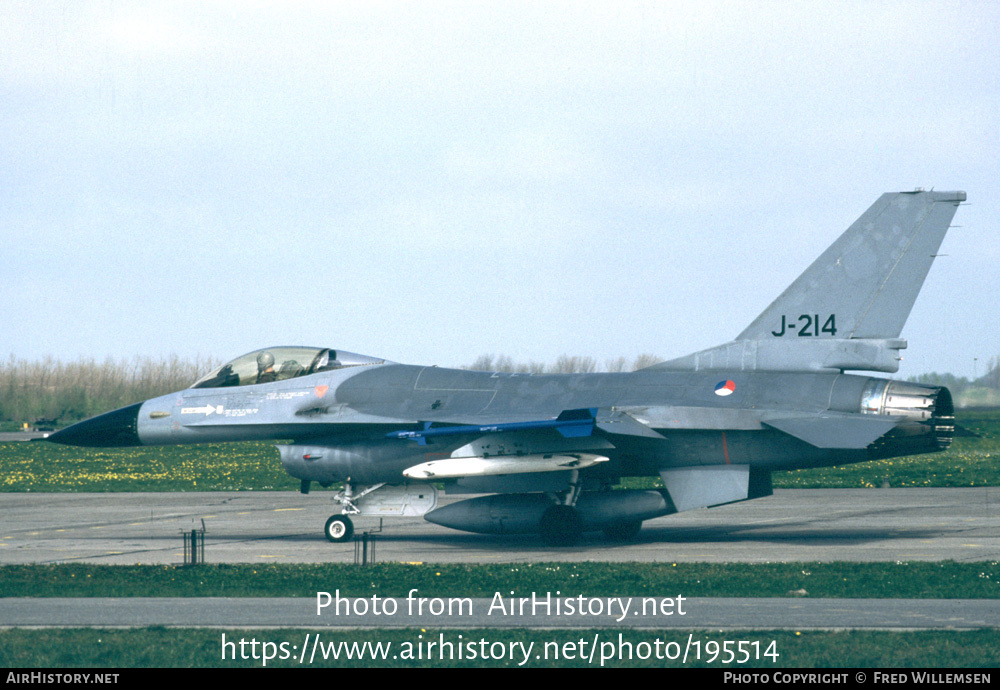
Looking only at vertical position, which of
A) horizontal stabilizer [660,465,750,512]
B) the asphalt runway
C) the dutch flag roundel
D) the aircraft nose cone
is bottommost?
the asphalt runway

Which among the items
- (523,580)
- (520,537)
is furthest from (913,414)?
(520,537)

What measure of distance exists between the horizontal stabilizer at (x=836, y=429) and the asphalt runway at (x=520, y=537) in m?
1.68

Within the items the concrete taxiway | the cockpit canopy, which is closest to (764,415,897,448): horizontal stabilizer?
the concrete taxiway

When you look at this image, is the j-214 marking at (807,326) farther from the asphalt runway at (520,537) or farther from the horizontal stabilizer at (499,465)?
the horizontal stabilizer at (499,465)

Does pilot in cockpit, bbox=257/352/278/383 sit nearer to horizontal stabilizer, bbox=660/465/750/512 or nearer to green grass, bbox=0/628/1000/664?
horizontal stabilizer, bbox=660/465/750/512

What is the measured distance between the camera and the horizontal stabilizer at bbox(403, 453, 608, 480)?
1795cm

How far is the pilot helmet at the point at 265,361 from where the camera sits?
20516 millimetres

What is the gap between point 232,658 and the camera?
9.20m

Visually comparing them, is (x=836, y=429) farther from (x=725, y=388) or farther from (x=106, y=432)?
(x=106, y=432)

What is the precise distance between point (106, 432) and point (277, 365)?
3.47 meters

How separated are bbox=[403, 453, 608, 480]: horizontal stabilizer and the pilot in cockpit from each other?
388cm

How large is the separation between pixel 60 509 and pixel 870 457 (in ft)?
61.9

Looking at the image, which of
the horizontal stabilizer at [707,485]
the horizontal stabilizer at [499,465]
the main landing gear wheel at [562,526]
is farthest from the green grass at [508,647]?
the main landing gear wheel at [562,526]

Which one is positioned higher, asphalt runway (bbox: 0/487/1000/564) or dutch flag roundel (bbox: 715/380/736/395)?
dutch flag roundel (bbox: 715/380/736/395)
